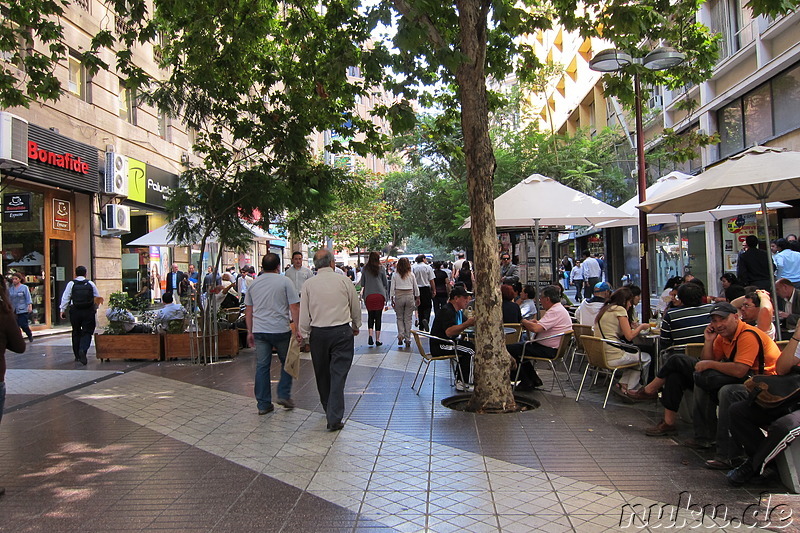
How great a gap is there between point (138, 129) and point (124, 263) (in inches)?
167

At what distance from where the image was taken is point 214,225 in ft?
37.2

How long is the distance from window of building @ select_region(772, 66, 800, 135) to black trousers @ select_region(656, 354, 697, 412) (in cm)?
1227

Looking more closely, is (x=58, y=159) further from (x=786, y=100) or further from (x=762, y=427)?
(x=786, y=100)

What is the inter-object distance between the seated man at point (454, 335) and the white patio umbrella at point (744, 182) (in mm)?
2631

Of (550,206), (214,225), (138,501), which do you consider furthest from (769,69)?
(138,501)

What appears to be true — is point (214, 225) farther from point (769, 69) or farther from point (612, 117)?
point (612, 117)

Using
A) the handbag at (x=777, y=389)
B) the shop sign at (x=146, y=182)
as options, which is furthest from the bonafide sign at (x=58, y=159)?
the handbag at (x=777, y=389)

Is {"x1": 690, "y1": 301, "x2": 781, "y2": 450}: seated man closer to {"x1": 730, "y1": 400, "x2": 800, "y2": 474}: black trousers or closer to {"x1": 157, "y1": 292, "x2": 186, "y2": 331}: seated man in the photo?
{"x1": 730, "y1": 400, "x2": 800, "y2": 474}: black trousers

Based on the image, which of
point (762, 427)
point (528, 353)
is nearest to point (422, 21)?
point (528, 353)

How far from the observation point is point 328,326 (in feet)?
20.8

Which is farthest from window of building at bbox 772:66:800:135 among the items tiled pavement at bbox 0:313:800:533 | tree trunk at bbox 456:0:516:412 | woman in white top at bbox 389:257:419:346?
tree trunk at bbox 456:0:516:412

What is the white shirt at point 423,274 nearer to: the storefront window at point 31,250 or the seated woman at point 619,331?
the seated woman at point 619,331

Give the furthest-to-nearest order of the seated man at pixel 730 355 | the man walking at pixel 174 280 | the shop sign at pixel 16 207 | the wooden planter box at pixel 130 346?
the man walking at pixel 174 280, the shop sign at pixel 16 207, the wooden planter box at pixel 130 346, the seated man at pixel 730 355

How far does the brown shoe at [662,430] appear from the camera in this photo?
19.0ft
